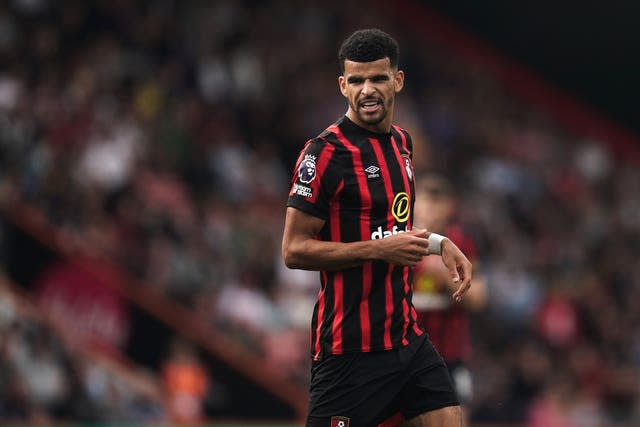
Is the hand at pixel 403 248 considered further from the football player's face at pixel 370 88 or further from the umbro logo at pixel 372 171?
the football player's face at pixel 370 88

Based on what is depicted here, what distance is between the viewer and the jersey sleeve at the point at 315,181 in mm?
4805

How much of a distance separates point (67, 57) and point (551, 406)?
7.06 meters

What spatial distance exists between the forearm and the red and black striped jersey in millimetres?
88

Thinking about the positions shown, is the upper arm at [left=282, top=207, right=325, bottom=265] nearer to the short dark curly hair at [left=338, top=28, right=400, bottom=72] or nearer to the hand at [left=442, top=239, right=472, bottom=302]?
the hand at [left=442, top=239, right=472, bottom=302]

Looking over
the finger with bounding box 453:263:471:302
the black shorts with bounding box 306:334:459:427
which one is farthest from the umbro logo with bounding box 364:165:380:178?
the black shorts with bounding box 306:334:459:427

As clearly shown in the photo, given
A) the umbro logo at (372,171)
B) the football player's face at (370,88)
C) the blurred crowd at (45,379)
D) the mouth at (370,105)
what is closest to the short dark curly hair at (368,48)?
the football player's face at (370,88)

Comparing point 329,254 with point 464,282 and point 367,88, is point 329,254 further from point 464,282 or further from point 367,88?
point 367,88

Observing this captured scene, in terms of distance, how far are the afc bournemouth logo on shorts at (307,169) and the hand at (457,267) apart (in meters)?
0.65

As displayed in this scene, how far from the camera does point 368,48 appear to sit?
4.87 meters

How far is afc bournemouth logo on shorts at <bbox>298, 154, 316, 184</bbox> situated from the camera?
480 centimetres

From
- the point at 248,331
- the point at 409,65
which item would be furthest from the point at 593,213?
the point at 248,331

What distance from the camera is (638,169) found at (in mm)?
19422

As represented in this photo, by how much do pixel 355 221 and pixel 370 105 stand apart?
474 mm

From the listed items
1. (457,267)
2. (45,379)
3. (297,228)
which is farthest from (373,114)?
(45,379)
